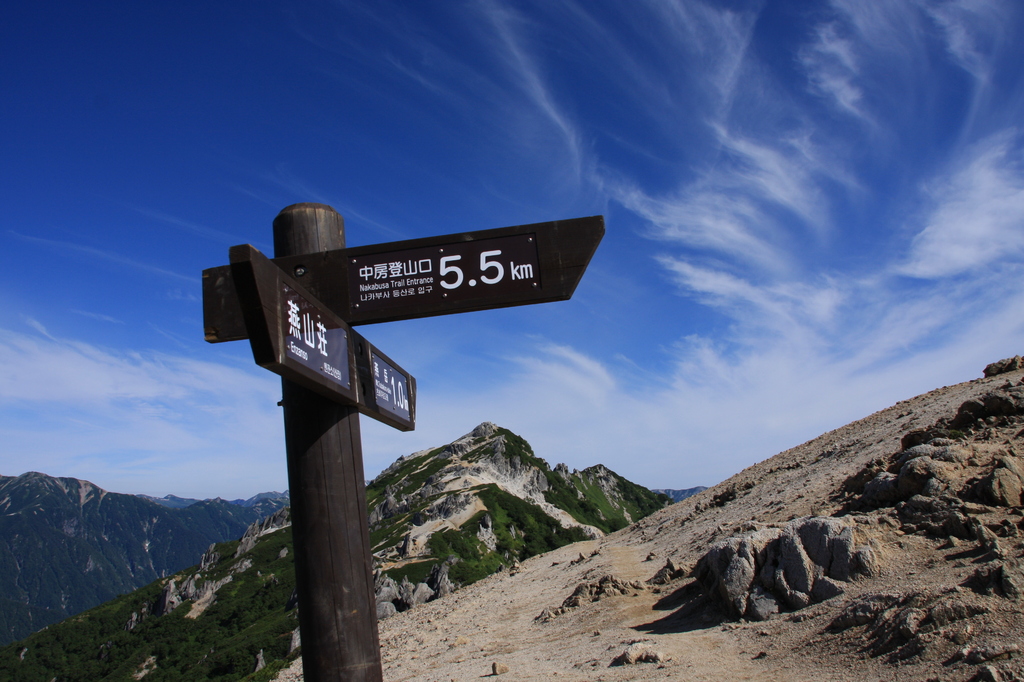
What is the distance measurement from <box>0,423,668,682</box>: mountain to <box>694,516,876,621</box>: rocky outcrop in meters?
32.2

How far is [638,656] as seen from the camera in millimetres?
9711

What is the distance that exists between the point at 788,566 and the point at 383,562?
52268mm

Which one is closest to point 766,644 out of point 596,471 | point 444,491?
point 444,491

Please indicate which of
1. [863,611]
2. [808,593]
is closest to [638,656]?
[808,593]

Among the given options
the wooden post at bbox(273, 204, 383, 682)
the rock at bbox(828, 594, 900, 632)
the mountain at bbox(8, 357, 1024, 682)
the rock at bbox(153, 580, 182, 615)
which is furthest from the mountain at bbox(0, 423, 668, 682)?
the wooden post at bbox(273, 204, 383, 682)

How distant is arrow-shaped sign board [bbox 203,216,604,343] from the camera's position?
11.8ft

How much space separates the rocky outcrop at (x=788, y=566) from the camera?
392 inches

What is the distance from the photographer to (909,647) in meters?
7.31

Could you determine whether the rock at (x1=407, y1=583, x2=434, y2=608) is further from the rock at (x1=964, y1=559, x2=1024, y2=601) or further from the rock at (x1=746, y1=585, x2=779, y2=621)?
the rock at (x1=964, y1=559, x2=1024, y2=601)

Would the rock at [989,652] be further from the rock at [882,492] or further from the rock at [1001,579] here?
the rock at [882,492]

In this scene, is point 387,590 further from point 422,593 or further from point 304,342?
point 304,342

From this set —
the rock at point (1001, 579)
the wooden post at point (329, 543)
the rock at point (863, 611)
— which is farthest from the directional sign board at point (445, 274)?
the rock at point (863, 611)

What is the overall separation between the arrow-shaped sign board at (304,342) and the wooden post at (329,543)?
24cm

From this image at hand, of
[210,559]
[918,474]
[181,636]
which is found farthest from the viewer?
[210,559]
